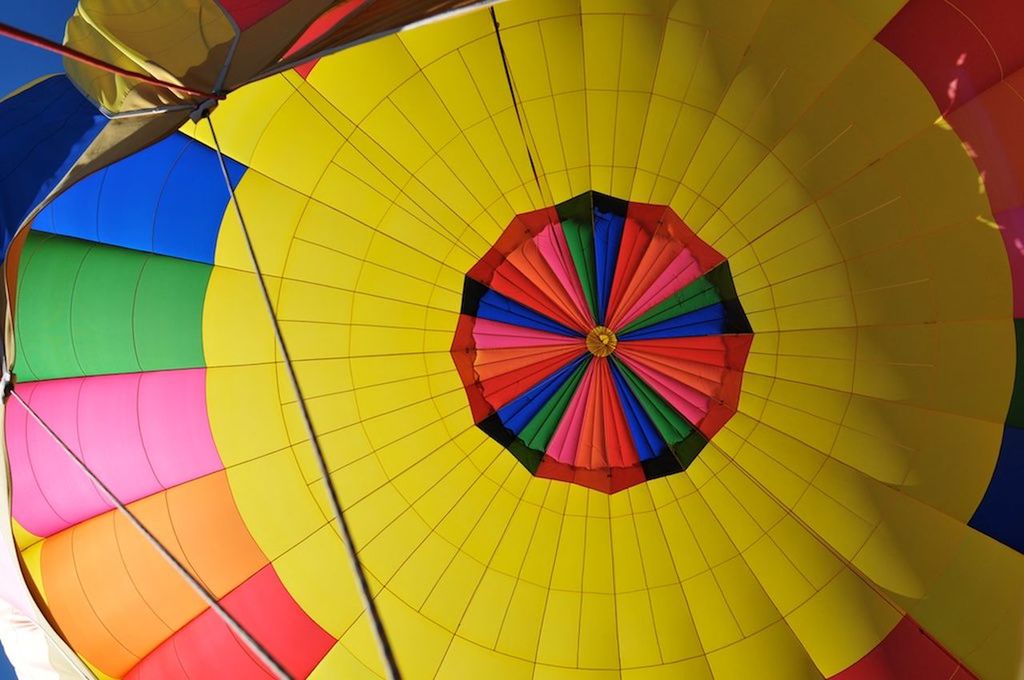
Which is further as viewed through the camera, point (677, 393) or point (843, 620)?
point (677, 393)

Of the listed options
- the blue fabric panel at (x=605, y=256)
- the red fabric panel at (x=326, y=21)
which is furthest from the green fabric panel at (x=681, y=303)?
the red fabric panel at (x=326, y=21)

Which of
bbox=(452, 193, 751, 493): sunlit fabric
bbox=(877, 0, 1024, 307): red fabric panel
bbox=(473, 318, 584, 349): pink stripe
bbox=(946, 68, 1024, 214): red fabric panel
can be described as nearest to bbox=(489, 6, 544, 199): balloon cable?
bbox=(452, 193, 751, 493): sunlit fabric

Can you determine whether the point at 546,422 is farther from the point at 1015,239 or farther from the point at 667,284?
the point at 1015,239

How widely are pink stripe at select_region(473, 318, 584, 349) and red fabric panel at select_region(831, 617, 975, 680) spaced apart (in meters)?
2.33

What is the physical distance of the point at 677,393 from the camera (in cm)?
384

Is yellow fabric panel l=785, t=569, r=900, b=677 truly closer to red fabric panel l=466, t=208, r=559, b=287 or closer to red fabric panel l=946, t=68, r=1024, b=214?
red fabric panel l=946, t=68, r=1024, b=214

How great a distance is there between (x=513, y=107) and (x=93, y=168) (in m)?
1.92

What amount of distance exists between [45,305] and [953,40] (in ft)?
17.3

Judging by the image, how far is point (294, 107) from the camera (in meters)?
3.60

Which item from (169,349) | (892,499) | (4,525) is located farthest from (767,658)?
(4,525)

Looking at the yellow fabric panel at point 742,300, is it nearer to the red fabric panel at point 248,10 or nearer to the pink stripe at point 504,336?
the pink stripe at point 504,336

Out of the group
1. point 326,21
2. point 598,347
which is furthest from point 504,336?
point 326,21

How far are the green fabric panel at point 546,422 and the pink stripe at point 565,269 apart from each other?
0.45 m

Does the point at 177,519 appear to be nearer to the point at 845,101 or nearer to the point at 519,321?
the point at 519,321
